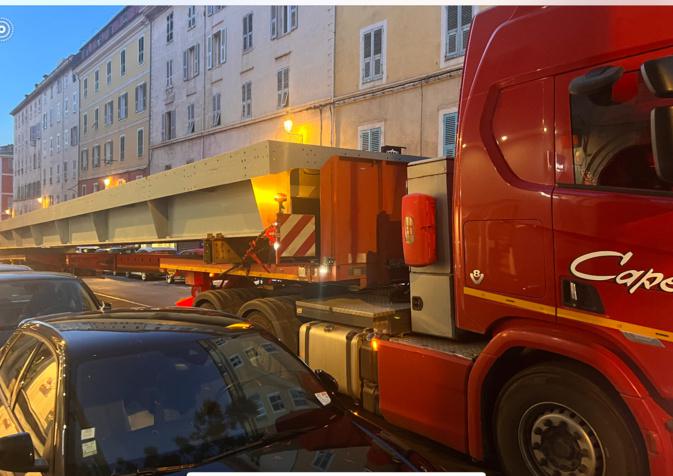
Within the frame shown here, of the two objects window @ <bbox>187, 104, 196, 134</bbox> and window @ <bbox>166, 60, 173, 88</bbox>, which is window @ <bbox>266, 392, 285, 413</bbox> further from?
window @ <bbox>166, 60, 173, 88</bbox>

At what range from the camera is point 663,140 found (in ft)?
7.34

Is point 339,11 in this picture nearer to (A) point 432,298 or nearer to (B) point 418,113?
(B) point 418,113

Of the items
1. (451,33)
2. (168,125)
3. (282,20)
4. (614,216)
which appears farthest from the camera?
(168,125)

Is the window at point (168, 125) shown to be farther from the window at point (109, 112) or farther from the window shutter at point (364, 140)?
the window shutter at point (364, 140)

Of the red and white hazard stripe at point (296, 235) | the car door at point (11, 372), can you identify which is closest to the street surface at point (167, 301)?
the red and white hazard stripe at point (296, 235)

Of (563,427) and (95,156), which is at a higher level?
(95,156)

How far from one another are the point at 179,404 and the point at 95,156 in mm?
37423

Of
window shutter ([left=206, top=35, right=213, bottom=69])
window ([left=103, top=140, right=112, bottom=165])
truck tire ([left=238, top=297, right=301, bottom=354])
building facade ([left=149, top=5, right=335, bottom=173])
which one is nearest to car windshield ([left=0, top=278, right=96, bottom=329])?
truck tire ([left=238, top=297, right=301, bottom=354])

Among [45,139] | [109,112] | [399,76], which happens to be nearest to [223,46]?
[399,76]

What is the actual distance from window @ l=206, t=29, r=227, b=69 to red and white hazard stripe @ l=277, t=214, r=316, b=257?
22.0 meters

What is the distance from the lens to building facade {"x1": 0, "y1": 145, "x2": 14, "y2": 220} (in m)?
10.6

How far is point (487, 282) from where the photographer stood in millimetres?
3193

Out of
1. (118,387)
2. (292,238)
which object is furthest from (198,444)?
(292,238)

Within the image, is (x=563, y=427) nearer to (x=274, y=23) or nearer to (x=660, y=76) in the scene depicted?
(x=660, y=76)
